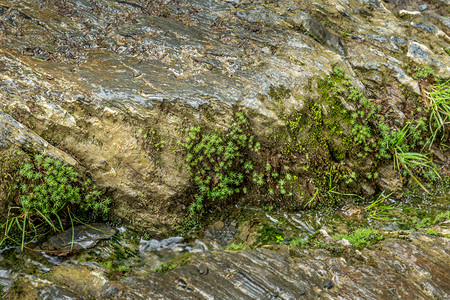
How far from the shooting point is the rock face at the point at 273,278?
12.9ft

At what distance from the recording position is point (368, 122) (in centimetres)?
638

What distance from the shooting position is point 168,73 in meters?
5.96

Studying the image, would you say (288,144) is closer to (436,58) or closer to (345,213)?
(345,213)

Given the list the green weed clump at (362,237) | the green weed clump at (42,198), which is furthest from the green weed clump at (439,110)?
the green weed clump at (42,198)

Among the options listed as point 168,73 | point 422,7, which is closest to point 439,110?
point 422,7

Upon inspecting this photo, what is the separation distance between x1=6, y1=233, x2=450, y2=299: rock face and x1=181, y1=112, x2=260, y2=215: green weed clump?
4.05ft

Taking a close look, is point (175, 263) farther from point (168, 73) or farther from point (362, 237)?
point (168, 73)

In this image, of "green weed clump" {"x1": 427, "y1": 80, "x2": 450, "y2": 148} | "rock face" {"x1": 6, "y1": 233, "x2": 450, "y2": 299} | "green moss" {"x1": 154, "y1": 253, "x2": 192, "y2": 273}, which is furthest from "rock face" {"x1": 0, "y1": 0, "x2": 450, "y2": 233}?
"rock face" {"x1": 6, "y1": 233, "x2": 450, "y2": 299}

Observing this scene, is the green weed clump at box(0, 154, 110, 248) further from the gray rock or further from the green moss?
the gray rock

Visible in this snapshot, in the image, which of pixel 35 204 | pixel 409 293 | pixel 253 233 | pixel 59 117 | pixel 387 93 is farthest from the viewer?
pixel 387 93

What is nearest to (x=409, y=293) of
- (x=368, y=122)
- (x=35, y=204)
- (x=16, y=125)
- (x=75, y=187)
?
(x=368, y=122)

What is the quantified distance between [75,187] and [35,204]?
609 millimetres

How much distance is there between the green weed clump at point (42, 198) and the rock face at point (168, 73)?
258mm

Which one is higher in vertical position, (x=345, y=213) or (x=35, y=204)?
(x=35, y=204)
